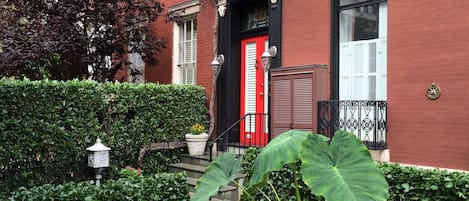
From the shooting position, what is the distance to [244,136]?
27.8 ft

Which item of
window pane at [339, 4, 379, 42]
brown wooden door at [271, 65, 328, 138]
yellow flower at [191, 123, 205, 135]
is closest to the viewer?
window pane at [339, 4, 379, 42]

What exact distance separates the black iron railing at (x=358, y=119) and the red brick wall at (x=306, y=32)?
0.79m

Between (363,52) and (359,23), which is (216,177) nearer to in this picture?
(363,52)

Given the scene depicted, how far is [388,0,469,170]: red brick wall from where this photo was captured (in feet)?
16.8

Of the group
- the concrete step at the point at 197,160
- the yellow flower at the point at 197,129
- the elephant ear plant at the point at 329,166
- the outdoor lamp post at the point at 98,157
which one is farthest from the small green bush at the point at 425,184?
the yellow flower at the point at 197,129

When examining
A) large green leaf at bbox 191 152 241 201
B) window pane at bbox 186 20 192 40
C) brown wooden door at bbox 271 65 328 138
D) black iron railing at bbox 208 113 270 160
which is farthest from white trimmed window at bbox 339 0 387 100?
window pane at bbox 186 20 192 40

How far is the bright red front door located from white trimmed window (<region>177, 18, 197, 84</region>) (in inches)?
58.2

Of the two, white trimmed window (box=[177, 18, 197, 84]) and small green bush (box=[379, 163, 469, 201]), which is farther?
white trimmed window (box=[177, 18, 197, 84])

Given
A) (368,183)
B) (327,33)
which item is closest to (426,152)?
(327,33)

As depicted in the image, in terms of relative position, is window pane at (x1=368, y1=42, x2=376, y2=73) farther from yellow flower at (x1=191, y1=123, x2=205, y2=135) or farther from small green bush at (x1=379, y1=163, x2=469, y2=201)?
yellow flower at (x1=191, y1=123, x2=205, y2=135)

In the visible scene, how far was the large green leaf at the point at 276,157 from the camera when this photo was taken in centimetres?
317

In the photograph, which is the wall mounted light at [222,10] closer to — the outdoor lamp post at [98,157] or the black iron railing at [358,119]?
the black iron railing at [358,119]

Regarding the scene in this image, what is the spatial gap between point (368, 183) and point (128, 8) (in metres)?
7.50

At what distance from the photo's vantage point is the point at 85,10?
8695mm
